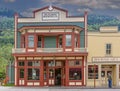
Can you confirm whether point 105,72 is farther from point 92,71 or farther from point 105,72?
point 92,71

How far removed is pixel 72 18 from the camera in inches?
2131

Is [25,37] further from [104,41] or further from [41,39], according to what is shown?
[104,41]

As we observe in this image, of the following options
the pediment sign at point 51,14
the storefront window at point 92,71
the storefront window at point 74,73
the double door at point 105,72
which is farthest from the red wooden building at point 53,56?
the double door at point 105,72

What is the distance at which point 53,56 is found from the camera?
5222 centimetres

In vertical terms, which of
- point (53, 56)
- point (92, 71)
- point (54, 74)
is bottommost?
point (54, 74)

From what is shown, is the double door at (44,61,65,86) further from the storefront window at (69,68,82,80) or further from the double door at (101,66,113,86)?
the double door at (101,66,113,86)

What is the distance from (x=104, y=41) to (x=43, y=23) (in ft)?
27.7

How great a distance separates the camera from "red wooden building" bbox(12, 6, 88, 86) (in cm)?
5194

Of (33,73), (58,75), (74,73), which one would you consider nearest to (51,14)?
(58,75)

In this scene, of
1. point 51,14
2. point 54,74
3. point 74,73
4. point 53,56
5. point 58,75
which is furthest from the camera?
point 51,14

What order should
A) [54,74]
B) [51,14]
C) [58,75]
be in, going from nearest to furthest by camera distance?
[54,74] < [58,75] < [51,14]

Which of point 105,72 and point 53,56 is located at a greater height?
point 53,56

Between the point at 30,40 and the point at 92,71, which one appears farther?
the point at 92,71

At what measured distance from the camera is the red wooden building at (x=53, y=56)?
170 feet
